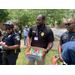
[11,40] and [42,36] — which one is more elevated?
[42,36]

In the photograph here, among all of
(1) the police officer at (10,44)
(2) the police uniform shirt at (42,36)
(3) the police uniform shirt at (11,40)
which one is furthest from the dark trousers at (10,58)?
(2) the police uniform shirt at (42,36)

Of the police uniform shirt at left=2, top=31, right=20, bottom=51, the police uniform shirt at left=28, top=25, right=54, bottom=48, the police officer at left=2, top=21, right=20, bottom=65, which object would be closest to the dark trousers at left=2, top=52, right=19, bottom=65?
the police officer at left=2, top=21, right=20, bottom=65

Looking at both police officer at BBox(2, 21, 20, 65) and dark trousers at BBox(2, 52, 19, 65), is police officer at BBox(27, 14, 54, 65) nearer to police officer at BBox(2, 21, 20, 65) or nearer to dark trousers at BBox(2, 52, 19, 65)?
police officer at BBox(2, 21, 20, 65)

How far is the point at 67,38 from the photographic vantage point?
203 centimetres

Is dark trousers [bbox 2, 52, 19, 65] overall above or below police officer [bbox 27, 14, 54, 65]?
below

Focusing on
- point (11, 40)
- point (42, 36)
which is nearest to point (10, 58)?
point (11, 40)

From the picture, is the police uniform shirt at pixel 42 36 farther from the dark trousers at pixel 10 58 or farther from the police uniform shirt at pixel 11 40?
the dark trousers at pixel 10 58

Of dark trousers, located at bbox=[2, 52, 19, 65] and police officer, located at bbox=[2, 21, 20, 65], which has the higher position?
police officer, located at bbox=[2, 21, 20, 65]

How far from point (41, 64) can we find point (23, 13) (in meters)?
7.03

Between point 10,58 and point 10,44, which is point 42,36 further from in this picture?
point 10,58

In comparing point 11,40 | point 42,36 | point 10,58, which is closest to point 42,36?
point 42,36

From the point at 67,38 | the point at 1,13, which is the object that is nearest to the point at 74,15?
the point at 67,38

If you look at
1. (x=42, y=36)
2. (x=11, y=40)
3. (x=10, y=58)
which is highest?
(x=42, y=36)

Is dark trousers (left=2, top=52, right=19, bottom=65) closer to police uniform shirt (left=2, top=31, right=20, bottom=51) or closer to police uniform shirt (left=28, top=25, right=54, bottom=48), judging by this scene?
police uniform shirt (left=2, top=31, right=20, bottom=51)
